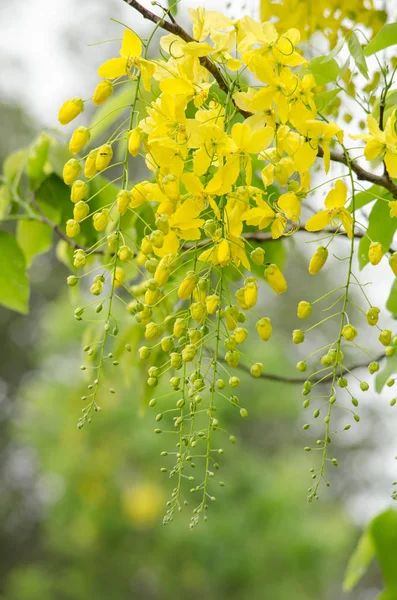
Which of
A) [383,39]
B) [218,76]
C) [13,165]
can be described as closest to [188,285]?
[218,76]

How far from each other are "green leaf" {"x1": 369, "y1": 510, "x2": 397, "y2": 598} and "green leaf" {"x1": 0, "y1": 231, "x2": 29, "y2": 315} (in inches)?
14.7

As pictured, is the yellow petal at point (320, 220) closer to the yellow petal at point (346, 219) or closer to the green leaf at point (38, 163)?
the yellow petal at point (346, 219)

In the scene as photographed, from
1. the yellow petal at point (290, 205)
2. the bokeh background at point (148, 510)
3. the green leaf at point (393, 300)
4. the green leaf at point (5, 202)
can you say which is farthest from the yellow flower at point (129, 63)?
the bokeh background at point (148, 510)

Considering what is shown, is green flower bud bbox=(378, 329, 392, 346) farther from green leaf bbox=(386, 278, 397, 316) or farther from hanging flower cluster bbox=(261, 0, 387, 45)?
hanging flower cluster bbox=(261, 0, 387, 45)

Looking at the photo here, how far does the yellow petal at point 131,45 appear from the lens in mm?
413

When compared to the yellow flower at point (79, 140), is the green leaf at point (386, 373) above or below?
below

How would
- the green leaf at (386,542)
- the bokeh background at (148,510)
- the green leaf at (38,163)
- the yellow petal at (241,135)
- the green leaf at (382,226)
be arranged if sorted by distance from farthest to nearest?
the bokeh background at (148,510), the green leaf at (38,163), the green leaf at (386,542), the green leaf at (382,226), the yellow petal at (241,135)

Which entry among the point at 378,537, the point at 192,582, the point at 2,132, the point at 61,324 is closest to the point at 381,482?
the point at 192,582

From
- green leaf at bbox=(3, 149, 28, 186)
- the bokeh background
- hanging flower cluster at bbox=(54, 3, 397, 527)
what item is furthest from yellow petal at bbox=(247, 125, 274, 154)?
the bokeh background

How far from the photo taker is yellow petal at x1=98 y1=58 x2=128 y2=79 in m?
0.42

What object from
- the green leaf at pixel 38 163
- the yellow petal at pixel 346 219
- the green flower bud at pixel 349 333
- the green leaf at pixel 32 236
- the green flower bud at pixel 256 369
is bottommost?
the green leaf at pixel 32 236

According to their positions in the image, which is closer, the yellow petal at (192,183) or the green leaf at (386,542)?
the yellow petal at (192,183)

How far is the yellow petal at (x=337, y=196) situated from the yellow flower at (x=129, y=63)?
4.7 inches

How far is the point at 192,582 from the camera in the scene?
5.31 m
